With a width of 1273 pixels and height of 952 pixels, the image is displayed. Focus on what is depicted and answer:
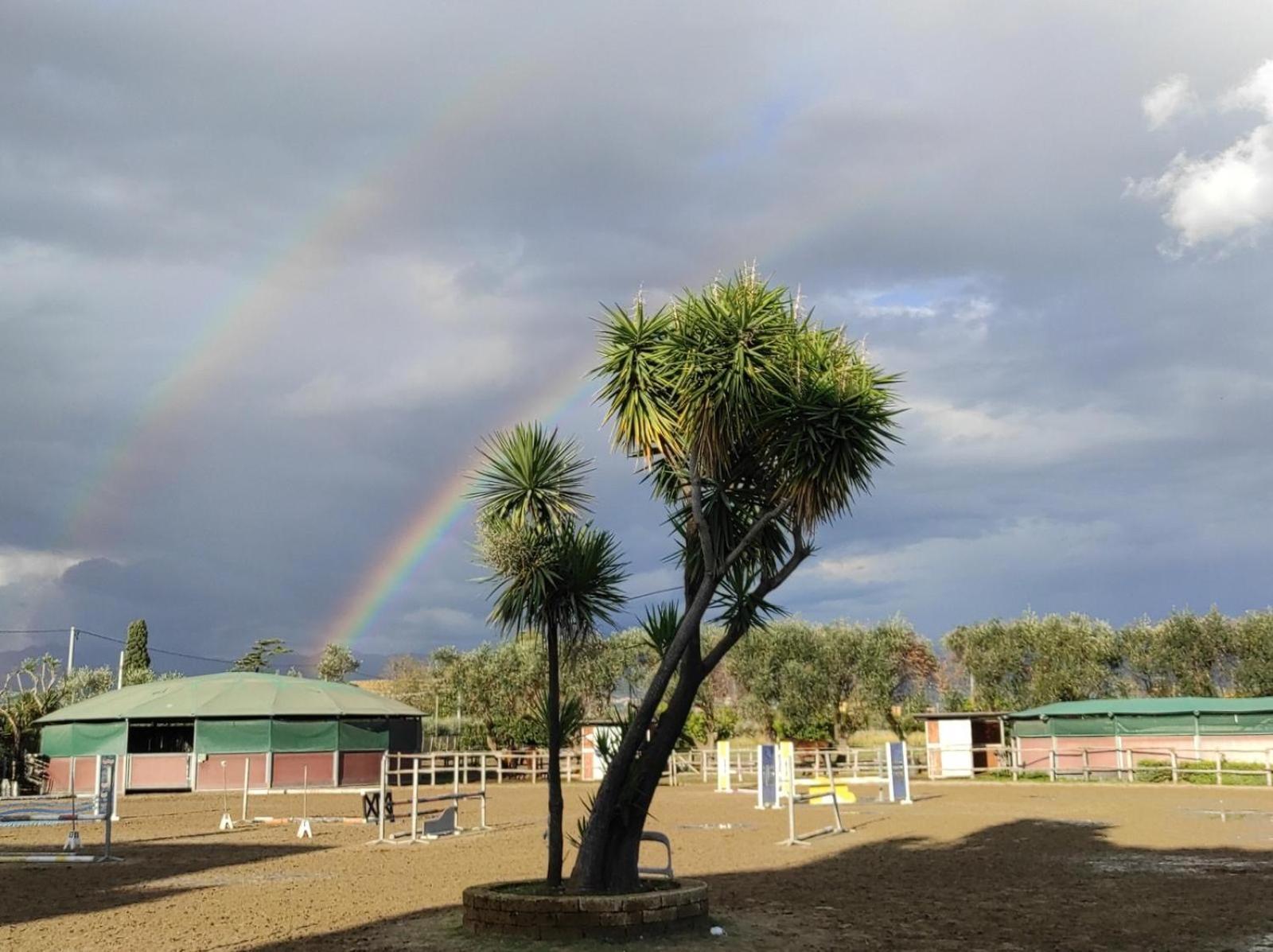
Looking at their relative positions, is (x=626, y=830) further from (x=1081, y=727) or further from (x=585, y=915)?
(x=1081, y=727)

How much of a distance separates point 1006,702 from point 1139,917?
168 ft

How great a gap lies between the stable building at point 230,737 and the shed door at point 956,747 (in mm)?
22027

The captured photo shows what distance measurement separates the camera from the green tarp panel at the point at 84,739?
45406 mm

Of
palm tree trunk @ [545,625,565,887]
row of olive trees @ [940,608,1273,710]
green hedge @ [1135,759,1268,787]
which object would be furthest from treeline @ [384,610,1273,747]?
palm tree trunk @ [545,625,565,887]

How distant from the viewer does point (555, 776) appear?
40.6ft

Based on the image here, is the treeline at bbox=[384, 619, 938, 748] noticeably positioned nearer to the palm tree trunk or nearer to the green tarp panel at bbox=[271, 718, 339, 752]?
the green tarp panel at bbox=[271, 718, 339, 752]

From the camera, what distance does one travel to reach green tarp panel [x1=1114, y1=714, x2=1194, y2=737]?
4306 cm

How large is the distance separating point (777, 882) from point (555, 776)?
5072 millimetres

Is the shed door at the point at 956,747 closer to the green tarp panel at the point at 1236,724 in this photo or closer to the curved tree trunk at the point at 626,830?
the green tarp panel at the point at 1236,724

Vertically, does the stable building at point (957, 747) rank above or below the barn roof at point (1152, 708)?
below

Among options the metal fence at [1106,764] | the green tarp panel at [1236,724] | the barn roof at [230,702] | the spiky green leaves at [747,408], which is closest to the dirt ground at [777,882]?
the spiky green leaves at [747,408]

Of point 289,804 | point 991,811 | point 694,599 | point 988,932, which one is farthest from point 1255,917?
point 289,804

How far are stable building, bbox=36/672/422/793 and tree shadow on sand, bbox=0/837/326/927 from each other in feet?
70.8

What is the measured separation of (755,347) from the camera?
12.5 m
